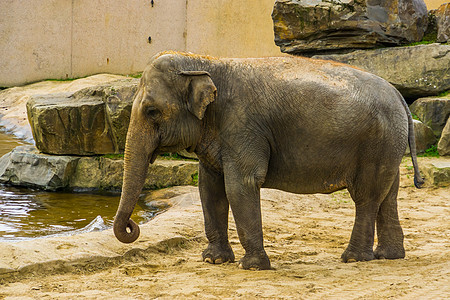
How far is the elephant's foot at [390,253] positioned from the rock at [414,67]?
18.7 ft

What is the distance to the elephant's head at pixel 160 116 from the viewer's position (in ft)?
15.2

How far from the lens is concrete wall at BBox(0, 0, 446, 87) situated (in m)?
18.0

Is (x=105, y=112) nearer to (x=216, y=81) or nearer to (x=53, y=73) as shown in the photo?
(x=216, y=81)

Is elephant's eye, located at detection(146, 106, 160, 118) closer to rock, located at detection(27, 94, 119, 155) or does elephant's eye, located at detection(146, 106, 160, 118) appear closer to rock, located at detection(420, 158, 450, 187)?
rock, located at detection(420, 158, 450, 187)

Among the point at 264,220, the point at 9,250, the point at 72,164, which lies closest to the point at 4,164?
the point at 72,164

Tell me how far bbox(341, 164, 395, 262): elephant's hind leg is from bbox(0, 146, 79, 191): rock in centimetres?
582

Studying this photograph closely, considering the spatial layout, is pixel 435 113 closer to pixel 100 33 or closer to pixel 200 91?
pixel 200 91

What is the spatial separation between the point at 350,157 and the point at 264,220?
2135 millimetres

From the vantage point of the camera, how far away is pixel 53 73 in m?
18.2

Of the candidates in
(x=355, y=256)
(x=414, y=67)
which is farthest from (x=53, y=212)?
(x=414, y=67)

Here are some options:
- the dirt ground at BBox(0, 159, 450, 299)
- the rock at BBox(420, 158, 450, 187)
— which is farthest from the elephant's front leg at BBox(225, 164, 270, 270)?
the rock at BBox(420, 158, 450, 187)

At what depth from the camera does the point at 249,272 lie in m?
4.60

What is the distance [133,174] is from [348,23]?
682 cm

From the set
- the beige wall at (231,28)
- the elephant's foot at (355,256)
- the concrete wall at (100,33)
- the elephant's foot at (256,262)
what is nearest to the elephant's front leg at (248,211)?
the elephant's foot at (256,262)
